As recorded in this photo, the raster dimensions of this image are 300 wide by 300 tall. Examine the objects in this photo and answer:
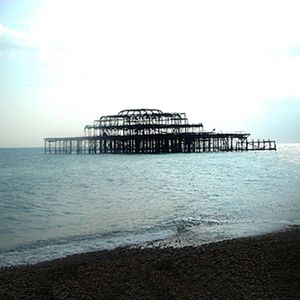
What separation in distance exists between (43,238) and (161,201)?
8.78 metres

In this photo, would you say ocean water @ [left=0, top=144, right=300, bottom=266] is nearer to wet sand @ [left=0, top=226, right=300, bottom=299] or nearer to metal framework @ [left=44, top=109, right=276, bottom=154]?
wet sand @ [left=0, top=226, right=300, bottom=299]

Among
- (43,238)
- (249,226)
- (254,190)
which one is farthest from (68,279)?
(254,190)

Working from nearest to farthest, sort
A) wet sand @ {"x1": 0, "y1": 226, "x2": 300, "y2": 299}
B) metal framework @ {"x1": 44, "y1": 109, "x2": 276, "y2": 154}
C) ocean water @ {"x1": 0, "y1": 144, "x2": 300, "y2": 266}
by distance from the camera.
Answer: wet sand @ {"x1": 0, "y1": 226, "x2": 300, "y2": 299} → ocean water @ {"x1": 0, "y1": 144, "x2": 300, "y2": 266} → metal framework @ {"x1": 44, "y1": 109, "x2": 276, "y2": 154}

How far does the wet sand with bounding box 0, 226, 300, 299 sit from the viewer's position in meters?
6.79

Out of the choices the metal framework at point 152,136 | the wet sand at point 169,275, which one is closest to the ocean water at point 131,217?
the wet sand at point 169,275

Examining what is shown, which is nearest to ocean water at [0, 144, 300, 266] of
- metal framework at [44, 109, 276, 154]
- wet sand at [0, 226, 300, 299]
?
wet sand at [0, 226, 300, 299]

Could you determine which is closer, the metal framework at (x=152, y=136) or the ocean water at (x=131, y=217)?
the ocean water at (x=131, y=217)

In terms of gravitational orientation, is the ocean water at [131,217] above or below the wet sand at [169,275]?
below

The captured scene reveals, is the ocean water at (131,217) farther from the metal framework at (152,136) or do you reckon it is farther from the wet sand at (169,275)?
the metal framework at (152,136)

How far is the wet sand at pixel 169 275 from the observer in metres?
6.79

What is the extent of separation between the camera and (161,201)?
67.8 feet

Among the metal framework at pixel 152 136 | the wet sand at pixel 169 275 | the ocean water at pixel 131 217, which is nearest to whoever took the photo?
the wet sand at pixel 169 275

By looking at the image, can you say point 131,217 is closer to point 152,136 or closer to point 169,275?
point 169,275

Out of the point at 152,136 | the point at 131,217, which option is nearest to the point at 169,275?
the point at 131,217
